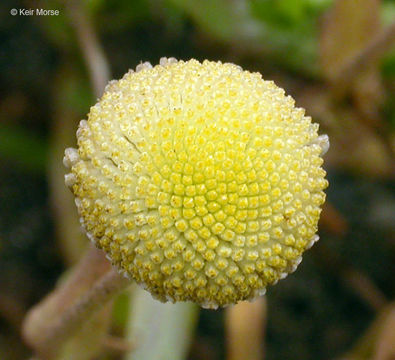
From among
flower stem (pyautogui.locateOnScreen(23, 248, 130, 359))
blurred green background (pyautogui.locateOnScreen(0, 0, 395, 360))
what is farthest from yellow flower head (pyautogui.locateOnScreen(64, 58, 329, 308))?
blurred green background (pyautogui.locateOnScreen(0, 0, 395, 360))

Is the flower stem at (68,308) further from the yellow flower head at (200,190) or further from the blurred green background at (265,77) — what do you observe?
the blurred green background at (265,77)

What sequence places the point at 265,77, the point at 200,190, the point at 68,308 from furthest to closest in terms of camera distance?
the point at 265,77 → the point at 68,308 → the point at 200,190

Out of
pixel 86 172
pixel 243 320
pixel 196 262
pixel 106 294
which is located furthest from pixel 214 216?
pixel 243 320

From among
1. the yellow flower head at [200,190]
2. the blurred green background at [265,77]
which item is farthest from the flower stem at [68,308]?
the blurred green background at [265,77]

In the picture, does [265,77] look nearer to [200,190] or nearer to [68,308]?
[68,308]

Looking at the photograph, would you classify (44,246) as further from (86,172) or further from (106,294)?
(86,172)

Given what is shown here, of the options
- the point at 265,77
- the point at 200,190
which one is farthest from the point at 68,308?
the point at 265,77
